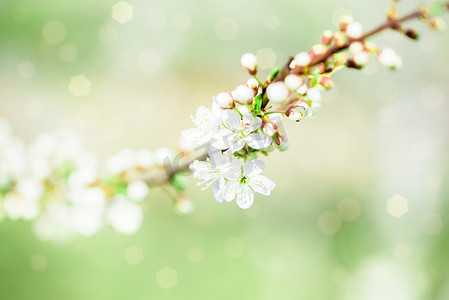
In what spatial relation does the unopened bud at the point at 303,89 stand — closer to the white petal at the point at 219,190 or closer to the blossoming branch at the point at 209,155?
the blossoming branch at the point at 209,155

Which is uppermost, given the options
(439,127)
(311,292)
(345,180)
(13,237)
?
→ (439,127)

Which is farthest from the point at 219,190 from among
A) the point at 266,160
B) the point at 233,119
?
the point at 266,160

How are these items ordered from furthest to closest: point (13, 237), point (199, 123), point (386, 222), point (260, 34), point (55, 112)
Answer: point (260, 34) → point (386, 222) → point (55, 112) → point (13, 237) → point (199, 123)

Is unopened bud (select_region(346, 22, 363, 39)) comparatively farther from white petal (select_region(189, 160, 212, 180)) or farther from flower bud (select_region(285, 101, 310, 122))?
white petal (select_region(189, 160, 212, 180))

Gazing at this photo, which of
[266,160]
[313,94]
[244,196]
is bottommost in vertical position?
[244,196]

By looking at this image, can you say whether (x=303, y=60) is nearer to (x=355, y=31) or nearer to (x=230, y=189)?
(x=355, y=31)

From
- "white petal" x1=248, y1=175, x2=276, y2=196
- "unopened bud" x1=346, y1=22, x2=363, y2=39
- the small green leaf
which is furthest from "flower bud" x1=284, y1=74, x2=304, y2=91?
the small green leaf

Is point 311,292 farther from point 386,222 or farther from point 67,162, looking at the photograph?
point 67,162

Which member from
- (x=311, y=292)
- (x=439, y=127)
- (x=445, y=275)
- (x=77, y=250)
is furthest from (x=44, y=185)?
(x=439, y=127)
